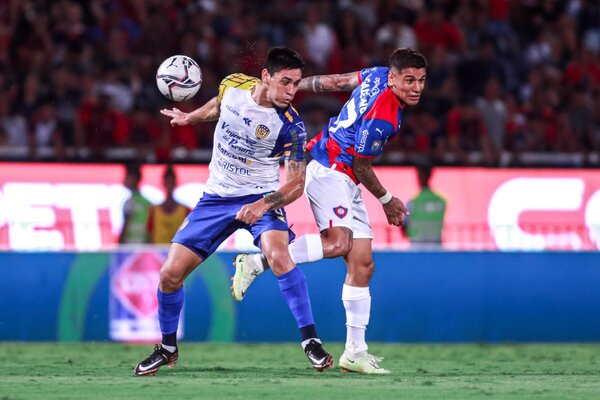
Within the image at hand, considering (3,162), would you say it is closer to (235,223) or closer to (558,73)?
(235,223)

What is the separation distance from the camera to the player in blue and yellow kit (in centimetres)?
815

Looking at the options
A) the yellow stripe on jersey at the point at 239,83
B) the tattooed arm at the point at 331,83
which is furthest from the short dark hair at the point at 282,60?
the tattooed arm at the point at 331,83

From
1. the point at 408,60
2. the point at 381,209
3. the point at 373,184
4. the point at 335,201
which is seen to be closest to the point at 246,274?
the point at 335,201

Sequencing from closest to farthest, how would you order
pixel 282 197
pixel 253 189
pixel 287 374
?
pixel 282 197, pixel 253 189, pixel 287 374

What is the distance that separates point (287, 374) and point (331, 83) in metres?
2.18

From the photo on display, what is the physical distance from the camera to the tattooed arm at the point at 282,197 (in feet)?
26.5

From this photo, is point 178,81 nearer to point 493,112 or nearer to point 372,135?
point 372,135

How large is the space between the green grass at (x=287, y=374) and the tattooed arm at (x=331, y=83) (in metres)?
2.11

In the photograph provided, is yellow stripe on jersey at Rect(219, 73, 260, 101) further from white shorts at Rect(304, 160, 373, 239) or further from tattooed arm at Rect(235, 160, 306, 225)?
white shorts at Rect(304, 160, 373, 239)

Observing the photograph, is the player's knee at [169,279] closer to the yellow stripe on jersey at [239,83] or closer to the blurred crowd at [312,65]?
the yellow stripe on jersey at [239,83]

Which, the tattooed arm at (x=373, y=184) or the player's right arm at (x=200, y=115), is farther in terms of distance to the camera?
the tattooed arm at (x=373, y=184)

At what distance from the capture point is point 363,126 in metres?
8.38

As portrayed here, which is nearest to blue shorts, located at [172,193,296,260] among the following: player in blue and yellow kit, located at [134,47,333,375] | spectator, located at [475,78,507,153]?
player in blue and yellow kit, located at [134,47,333,375]

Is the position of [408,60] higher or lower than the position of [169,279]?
higher
